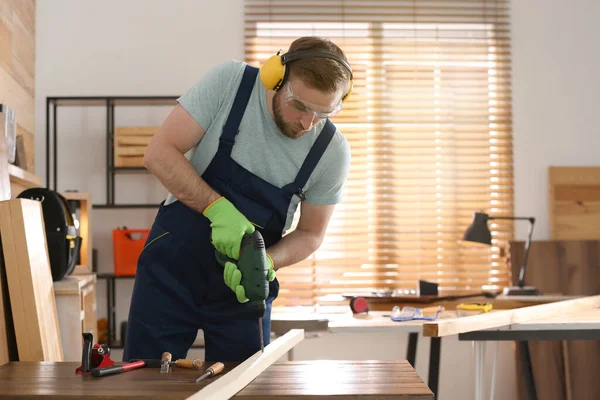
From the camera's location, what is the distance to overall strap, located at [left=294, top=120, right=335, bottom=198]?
1.97m

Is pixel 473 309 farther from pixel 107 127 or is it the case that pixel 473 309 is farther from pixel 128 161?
pixel 107 127

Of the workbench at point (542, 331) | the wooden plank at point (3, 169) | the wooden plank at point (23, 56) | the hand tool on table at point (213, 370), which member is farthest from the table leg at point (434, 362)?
the wooden plank at point (23, 56)

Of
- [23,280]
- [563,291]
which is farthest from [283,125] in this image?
[563,291]

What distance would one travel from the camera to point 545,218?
4266 mm

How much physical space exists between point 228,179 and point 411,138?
98.2 inches

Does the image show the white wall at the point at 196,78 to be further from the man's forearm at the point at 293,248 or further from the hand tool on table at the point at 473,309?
the man's forearm at the point at 293,248

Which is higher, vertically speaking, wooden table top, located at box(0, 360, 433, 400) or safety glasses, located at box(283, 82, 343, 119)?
safety glasses, located at box(283, 82, 343, 119)

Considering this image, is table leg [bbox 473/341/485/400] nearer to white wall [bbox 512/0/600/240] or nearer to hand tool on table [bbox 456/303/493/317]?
hand tool on table [bbox 456/303/493/317]

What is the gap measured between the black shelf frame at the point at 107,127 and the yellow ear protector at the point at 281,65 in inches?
87.5

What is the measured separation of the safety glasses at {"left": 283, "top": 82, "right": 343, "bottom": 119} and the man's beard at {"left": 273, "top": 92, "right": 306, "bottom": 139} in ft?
0.22

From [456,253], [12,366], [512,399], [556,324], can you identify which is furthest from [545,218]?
[12,366]

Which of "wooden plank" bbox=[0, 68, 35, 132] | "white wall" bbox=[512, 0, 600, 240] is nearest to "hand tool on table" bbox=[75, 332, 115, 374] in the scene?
"wooden plank" bbox=[0, 68, 35, 132]

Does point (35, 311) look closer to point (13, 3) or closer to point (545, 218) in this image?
point (13, 3)

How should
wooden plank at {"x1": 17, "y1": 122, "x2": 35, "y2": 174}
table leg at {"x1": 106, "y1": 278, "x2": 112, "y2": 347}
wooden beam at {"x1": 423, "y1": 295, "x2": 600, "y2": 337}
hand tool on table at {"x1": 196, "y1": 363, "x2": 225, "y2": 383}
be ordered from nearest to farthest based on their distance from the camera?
hand tool on table at {"x1": 196, "y1": 363, "x2": 225, "y2": 383} < wooden beam at {"x1": 423, "y1": 295, "x2": 600, "y2": 337} < wooden plank at {"x1": 17, "y1": 122, "x2": 35, "y2": 174} < table leg at {"x1": 106, "y1": 278, "x2": 112, "y2": 347}
